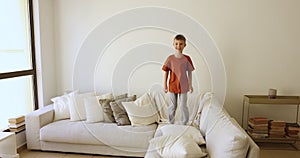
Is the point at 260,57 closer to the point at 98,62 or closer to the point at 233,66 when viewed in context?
the point at 233,66

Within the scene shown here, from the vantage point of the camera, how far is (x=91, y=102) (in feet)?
9.70

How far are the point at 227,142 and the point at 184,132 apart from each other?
64 centimetres

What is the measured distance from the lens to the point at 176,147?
1.89m

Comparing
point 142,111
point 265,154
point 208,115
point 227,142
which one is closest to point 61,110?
point 142,111

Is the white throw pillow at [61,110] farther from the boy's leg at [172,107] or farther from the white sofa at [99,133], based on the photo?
the boy's leg at [172,107]

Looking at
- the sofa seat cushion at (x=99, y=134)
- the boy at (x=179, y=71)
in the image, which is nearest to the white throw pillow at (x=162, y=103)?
the sofa seat cushion at (x=99, y=134)

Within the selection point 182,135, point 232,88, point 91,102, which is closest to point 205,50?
point 232,88

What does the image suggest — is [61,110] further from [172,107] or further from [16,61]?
[172,107]

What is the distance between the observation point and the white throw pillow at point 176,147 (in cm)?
182

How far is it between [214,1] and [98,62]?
1.88 m

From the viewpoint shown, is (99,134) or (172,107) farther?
(99,134)

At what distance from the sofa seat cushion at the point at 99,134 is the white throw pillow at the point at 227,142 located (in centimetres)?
85

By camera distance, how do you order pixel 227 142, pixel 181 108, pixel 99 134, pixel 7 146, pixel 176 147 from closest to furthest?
pixel 227 142 → pixel 176 147 → pixel 7 146 → pixel 181 108 → pixel 99 134

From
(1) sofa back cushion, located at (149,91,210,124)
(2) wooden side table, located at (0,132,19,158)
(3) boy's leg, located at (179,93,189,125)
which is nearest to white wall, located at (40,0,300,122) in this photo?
(1) sofa back cushion, located at (149,91,210,124)
